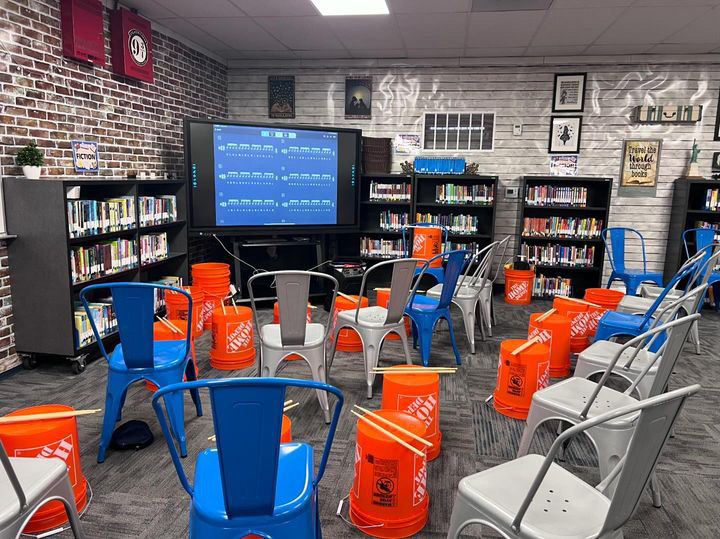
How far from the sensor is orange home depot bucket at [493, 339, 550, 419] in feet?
10.3

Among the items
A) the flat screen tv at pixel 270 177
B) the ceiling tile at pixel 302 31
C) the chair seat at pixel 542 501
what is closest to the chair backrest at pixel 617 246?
the flat screen tv at pixel 270 177

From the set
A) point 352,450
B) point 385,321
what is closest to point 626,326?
point 385,321

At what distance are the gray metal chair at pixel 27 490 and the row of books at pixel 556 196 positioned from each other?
5.70 meters

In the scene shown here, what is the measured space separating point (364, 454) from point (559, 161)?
5.51 meters

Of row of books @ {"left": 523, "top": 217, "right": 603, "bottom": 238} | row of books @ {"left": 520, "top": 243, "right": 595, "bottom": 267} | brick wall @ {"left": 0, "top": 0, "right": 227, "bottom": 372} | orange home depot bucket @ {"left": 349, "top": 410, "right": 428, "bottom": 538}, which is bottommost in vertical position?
orange home depot bucket @ {"left": 349, "top": 410, "right": 428, "bottom": 538}

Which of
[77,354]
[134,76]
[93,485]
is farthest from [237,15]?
[93,485]

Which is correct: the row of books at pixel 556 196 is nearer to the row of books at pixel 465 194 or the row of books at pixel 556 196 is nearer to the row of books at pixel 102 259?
the row of books at pixel 465 194

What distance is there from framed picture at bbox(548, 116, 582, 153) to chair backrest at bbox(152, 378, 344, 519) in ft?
19.6

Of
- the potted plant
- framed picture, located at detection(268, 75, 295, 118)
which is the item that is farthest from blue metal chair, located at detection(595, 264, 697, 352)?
framed picture, located at detection(268, 75, 295, 118)

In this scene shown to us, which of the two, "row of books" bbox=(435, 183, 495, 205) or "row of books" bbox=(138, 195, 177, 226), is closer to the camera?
"row of books" bbox=(138, 195, 177, 226)

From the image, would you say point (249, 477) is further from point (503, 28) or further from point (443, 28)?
point (503, 28)

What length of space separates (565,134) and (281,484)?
19.9ft

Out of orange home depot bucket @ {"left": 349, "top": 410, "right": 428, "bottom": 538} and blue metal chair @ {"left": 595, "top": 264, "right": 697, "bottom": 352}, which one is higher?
blue metal chair @ {"left": 595, "top": 264, "right": 697, "bottom": 352}

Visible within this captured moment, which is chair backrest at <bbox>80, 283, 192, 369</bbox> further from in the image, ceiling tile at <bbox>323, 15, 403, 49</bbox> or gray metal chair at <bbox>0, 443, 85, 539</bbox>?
ceiling tile at <bbox>323, 15, 403, 49</bbox>
